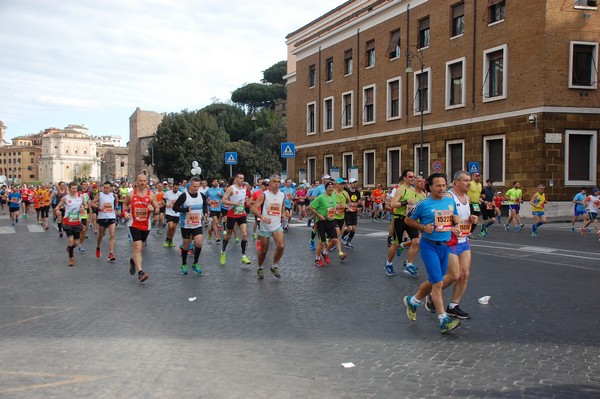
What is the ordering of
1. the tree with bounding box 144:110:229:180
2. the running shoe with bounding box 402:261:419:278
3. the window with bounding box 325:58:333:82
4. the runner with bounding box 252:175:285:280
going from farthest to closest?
1. the tree with bounding box 144:110:229:180
2. the window with bounding box 325:58:333:82
3. the running shoe with bounding box 402:261:419:278
4. the runner with bounding box 252:175:285:280

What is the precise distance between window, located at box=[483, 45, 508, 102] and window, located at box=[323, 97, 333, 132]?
52.6 feet

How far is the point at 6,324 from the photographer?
7.08 m

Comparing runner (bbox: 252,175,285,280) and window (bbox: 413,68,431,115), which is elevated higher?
window (bbox: 413,68,431,115)

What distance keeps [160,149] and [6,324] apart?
62.9 meters

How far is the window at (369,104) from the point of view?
38.1m

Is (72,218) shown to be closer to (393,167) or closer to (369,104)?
(393,167)

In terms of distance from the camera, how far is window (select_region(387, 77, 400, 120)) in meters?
35.7

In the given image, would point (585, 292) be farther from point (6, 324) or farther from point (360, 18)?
point (360, 18)

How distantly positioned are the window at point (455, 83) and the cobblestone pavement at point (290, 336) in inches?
776

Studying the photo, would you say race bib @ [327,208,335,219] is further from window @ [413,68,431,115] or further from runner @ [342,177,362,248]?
Answer: window @ [413,68,431,115]

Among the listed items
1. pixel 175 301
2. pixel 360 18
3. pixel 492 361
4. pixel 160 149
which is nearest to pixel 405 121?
pixel 360 18

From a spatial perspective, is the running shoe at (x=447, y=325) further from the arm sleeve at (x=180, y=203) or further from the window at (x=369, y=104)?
the window at (x=369, y=104)

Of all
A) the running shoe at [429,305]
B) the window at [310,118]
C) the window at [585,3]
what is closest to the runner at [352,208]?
the running shoe at [429,305]

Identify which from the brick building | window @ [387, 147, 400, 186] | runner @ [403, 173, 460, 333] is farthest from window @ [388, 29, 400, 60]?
runner @ [403, 173, 460, 333]
